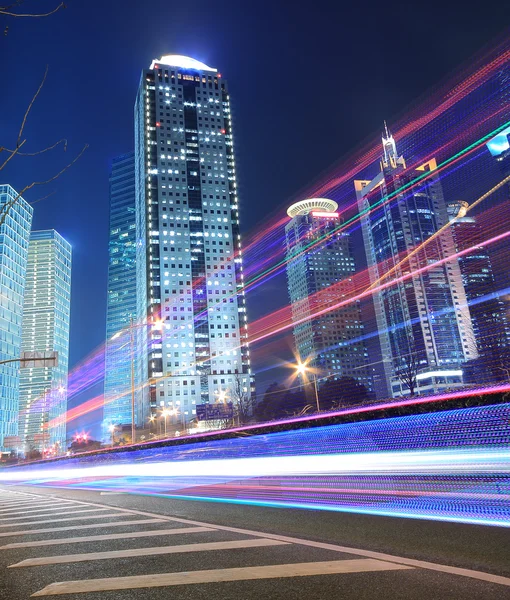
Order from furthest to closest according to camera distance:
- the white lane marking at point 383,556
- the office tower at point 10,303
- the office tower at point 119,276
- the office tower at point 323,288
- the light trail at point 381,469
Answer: the office tower at point 119,276 → the office tower at point 323,288 → the office tower at point 10,303 → the light trail at point 381,469 → the white lane marking at point 383,556

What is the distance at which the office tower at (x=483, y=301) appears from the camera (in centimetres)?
4681

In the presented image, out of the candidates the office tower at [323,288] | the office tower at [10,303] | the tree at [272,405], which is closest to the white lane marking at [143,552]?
the tree at [272,405]

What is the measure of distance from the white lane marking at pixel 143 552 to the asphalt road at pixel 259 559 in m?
0.01

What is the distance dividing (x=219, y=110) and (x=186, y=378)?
77.8 meters

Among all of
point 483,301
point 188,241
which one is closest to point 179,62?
point 188,241

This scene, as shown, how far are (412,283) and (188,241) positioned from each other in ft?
194

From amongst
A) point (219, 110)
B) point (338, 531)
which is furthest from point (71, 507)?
point (219, 110)

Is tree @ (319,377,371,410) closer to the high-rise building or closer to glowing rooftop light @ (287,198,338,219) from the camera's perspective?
the high-rise building

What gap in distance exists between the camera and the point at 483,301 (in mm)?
53031

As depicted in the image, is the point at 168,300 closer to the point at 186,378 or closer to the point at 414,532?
the point at 186,378

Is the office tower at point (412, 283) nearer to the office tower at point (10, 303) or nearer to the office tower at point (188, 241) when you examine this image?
the office tower at point (188, 241)

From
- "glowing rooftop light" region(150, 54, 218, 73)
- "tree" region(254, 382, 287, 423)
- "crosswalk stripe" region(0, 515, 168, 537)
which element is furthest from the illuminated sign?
"crosswalk stripe" region(0, 515, 168, 537)

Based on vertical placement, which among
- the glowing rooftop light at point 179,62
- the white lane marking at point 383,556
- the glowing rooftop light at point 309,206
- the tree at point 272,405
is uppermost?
the glowing rooftop light at point 179,62

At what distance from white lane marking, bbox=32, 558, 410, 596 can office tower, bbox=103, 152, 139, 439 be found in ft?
599
